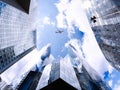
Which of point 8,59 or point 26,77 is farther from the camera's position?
point 26,77

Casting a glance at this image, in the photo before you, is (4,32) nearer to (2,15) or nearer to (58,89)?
(2,15)

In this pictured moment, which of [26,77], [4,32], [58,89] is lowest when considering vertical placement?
[26,77]

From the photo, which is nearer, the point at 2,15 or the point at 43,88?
the point at 43,88

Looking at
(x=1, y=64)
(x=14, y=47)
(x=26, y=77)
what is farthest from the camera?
(x=26, y=77)

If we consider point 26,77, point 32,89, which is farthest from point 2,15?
point 26,77

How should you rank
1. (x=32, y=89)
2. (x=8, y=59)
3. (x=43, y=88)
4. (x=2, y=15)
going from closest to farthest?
(x=43, y=88) < (x=2, y=15) < (x=8, y=59) < (x=32, y=89)

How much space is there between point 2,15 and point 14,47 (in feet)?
88.2

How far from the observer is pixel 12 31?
84062 mm

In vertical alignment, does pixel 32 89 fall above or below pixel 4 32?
below

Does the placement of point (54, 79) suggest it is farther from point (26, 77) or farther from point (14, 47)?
point (26, 77)

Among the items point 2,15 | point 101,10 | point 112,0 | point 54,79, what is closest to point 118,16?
point 112,0

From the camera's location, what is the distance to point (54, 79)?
62719 millimetres

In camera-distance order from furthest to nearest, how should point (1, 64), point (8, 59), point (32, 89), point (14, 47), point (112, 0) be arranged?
point (32, 89)
point (14, 47)
point (8, 59)
point (1, 64)
point (112, 0)

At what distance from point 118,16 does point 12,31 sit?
5506 cm
